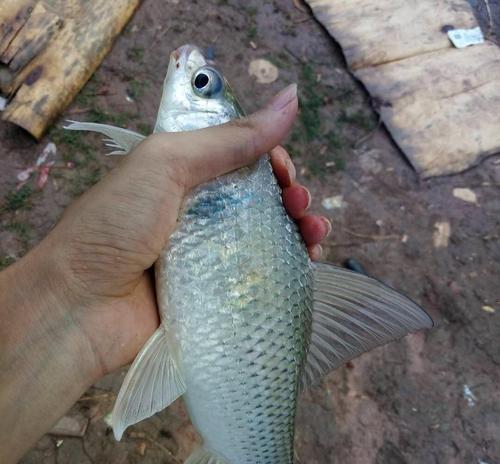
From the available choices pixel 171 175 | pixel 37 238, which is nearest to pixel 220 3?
pixel 37 238

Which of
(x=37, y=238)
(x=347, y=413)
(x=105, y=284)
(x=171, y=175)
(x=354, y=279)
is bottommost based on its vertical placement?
(x=347, y=413)

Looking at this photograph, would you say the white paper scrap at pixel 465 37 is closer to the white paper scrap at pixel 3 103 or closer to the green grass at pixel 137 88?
the green grass at pixel 137 88

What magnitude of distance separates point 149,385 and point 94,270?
490 mm

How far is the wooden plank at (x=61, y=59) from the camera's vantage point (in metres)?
4.17

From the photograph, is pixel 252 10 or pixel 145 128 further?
pixel 252 10

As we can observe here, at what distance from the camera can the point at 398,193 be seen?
15.4 feet

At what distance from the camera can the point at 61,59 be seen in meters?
4.42

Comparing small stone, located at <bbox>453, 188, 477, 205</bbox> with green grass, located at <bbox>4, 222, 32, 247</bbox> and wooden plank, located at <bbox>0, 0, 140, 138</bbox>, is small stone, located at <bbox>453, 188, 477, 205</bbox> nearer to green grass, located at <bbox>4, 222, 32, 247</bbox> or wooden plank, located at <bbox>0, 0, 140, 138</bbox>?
wooden plank, located at <bbox>0, 0, 140, 138</bbox>

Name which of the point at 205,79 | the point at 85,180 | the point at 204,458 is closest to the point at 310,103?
the point at 85,180

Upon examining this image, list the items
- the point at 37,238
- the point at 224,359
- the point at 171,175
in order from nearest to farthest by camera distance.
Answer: the point at 224,359 → the point at 171,175 → the point at 37,238

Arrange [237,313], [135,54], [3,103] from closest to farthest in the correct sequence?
[237,313] < [3,103] < [135,54]

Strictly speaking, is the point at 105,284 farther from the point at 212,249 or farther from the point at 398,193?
the point at 398,193

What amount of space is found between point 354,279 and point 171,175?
0.80 meters

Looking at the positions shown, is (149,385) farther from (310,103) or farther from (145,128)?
(310,103)
